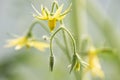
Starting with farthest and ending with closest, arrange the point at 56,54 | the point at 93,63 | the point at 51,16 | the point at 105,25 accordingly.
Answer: the point at 56,54 < the point at 105,25 < the point at 93,63 < the point at 51,16

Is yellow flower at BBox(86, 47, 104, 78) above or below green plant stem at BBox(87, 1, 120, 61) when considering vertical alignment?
below

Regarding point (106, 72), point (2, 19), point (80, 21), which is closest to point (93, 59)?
point (80, 21)

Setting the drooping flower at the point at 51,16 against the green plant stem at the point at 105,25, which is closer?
the drooping flower at the point at 51,16

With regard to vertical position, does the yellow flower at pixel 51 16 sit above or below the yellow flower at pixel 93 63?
above

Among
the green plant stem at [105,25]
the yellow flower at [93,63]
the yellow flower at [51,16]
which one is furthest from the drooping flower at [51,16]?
the green plant stem at [105,25]

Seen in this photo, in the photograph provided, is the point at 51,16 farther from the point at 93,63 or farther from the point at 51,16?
the point at 93,63

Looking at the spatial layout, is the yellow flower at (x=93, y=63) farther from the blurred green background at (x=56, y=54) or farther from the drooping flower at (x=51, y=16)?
the drooping flower at (x=51, y=16)

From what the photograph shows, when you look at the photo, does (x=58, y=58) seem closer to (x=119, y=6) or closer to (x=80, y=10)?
(x=80, y=10)

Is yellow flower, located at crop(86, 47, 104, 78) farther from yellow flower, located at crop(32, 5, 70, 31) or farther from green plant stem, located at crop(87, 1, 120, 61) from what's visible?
yellow flower, located at crop(32, 5, 70, 31)

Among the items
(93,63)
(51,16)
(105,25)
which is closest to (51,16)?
(51,16)

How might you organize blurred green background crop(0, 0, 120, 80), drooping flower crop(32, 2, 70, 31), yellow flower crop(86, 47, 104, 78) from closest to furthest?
drooping flower crop(32, 2, 70, 31) → yellow flower crop(86, 47, 104, 78) → blurred green background crop(0, 0, 120, 80)

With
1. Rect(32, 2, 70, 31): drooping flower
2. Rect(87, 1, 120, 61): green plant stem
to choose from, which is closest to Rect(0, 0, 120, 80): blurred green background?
Rect(87, 1, 120, 61): green plant stem
